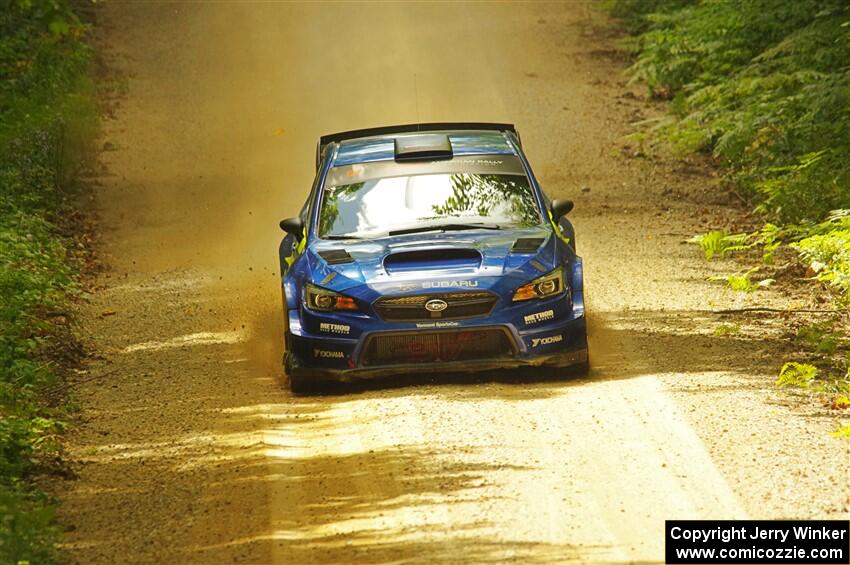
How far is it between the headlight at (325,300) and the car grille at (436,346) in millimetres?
331

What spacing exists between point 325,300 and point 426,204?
4.73 feet

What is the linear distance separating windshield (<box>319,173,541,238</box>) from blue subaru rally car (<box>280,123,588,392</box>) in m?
0.01

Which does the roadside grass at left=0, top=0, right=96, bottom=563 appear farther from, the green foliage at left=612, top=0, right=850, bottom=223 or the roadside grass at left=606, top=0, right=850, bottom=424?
the green foliage at left=612, top=0, right=850, bottom=223

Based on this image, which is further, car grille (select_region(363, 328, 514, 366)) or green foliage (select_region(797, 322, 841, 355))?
green foliage (select_region(797, 322, 841, 355))

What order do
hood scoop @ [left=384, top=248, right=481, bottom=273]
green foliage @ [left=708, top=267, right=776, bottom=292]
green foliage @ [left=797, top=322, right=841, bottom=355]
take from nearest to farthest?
hood scoop @ [left=384, top=248, right=481, bottom=273]
green foliage @ [left=797, top=322, right=841, bottom=355]
green foliage @ [left=708, top=267, right=776, bottom=292]

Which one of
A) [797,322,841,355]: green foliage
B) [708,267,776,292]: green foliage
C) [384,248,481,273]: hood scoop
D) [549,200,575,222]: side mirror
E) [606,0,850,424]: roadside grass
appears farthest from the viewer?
[708,267,776,292]: green foliage

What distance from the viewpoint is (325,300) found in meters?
10.2

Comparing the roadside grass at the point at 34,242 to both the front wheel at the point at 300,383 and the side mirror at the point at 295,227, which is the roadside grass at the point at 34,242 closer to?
the front wheel at the point at 300,383

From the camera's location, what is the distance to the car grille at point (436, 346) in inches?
397

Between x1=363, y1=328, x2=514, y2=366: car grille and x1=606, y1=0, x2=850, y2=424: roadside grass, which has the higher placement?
x1=363, y1=328, x2=514, y2=366: car grille

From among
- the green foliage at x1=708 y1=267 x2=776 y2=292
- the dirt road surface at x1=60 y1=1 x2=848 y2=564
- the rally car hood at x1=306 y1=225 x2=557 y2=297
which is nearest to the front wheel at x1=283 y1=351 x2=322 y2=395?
the dirt road surface at x1=60 y1=1 x2=848 y2=564

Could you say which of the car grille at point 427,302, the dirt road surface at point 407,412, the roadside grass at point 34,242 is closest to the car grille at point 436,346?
the car grille at point 427,302

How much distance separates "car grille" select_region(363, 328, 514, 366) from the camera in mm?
10078

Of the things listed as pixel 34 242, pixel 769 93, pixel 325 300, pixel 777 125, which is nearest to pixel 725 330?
pixel 325 300
